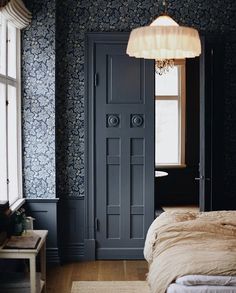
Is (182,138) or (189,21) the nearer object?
(189,21)

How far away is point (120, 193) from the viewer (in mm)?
6254

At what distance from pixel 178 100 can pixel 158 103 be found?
1.08ft

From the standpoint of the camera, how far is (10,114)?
5703mm

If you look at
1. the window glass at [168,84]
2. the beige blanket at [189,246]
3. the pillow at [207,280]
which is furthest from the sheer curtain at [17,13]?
the window glass at [168,84]

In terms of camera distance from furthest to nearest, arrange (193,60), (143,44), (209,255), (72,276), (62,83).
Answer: (193,60), (62,83), (72,276), (143,44), (209,255)

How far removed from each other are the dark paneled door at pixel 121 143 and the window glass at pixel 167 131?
2711mm

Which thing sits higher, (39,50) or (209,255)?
(39,50)

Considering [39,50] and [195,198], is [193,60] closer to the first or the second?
[195,198]

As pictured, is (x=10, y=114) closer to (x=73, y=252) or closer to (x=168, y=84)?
(x=73, y=252)

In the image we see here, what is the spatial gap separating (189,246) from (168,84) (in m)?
5.37

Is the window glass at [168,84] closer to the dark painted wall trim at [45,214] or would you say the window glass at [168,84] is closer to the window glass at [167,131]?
the window glass at [167,131]

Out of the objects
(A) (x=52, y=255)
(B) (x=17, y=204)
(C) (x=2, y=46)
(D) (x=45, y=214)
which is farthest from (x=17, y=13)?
(A) (x=52, y=255)

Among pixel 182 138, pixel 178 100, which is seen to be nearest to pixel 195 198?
pixel 182 138

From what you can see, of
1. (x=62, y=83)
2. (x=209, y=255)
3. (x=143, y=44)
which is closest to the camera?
(x=209, y=255)
